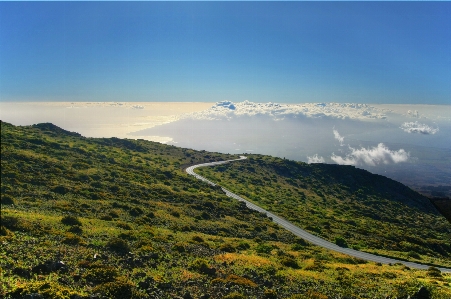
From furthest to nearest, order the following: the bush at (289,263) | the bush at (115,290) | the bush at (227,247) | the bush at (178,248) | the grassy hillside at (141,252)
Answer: the bush at (227,247) < the bush at (289,263) < the bush at (178,248) < the grassy hillside at (141,252) < the bush at (115,290)

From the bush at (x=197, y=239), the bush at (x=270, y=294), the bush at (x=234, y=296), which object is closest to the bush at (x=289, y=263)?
the bush at (x=270, y=294)

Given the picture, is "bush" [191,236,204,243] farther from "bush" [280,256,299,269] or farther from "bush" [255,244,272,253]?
"bush" [280,256,299,269]

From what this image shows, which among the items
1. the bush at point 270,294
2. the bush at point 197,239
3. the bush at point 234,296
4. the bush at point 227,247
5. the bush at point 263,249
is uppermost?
the bush at point 234,296

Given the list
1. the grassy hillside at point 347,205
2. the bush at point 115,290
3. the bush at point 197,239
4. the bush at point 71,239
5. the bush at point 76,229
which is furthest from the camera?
the grassy hillside at point 347,205

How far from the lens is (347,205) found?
3398 inches

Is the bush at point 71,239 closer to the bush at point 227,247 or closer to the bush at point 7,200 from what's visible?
the bush at point 7,200

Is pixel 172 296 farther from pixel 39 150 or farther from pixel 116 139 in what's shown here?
pixel 116 139

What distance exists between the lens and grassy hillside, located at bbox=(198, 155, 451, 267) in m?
51.4

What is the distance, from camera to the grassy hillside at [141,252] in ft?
56.5

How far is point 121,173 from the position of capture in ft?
Result: 189

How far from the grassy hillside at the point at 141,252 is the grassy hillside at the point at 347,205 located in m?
16.1

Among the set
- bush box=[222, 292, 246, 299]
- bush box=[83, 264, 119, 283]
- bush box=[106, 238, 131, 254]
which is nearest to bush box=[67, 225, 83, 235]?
bush box=[106, 238, 131, 254]

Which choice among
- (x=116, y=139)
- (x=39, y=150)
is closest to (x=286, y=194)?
(x=39, y=150)

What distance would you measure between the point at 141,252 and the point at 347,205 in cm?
7727
